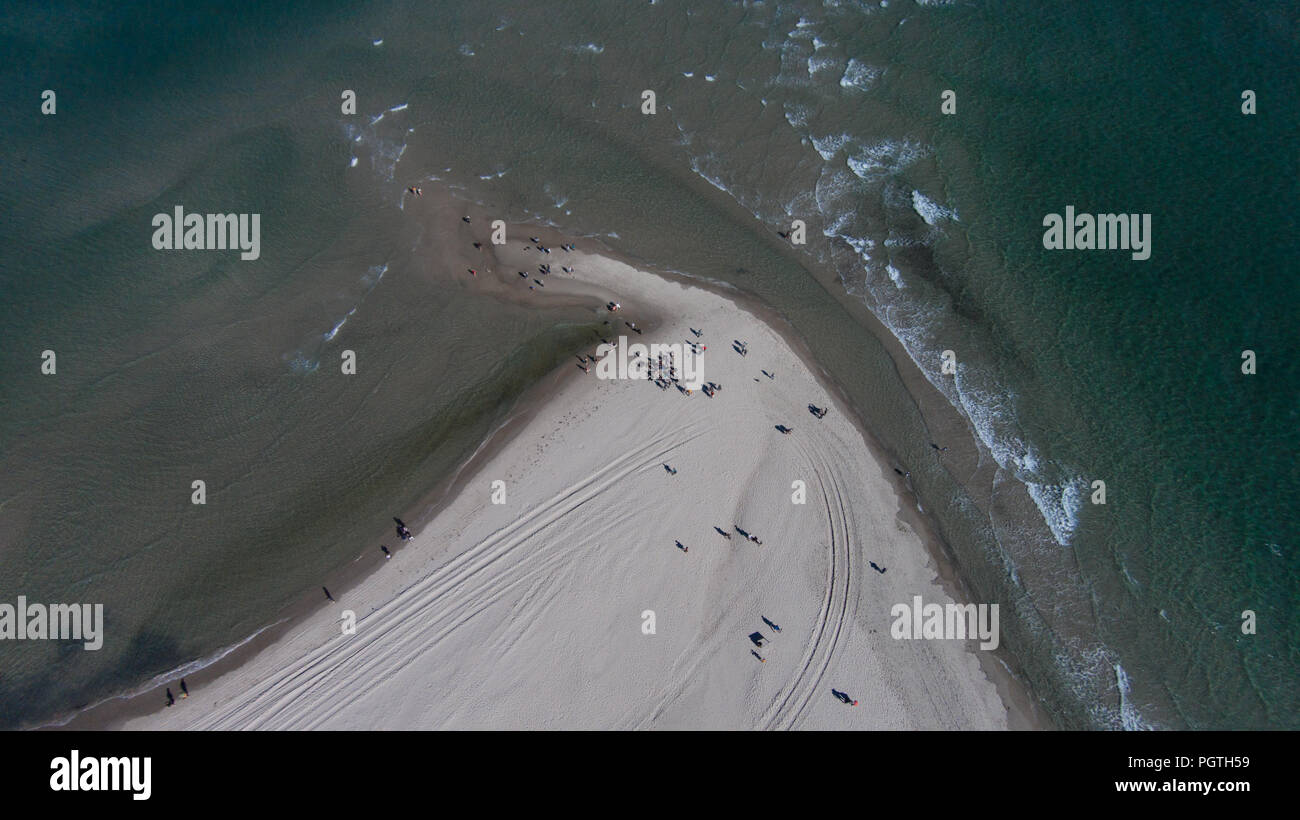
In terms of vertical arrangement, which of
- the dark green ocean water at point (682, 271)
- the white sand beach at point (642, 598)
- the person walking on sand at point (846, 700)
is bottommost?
the person walking on sand at point (846, 700)

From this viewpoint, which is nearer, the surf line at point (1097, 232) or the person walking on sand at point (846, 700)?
the person walking on sand at point (846, 700)

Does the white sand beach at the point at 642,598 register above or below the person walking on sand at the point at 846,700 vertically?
above

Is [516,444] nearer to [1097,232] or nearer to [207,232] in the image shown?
[207,232]

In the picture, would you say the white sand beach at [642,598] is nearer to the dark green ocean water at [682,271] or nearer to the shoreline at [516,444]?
the shoreline at [516,444]

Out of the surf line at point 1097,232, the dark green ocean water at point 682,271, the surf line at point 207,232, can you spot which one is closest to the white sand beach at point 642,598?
the dark green ocean water at point 682,271

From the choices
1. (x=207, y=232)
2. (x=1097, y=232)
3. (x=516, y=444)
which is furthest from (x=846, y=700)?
(x=207, y=232)

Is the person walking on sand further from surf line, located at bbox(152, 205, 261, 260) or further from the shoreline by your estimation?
surf line, located at bbox(152, 205, 261, 260)

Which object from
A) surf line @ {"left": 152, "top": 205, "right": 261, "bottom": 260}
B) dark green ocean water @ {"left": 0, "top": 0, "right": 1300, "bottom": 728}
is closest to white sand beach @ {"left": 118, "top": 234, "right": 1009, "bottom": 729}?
dark green ocean water @ {"left": 0, "top": 0, "right": 1300, "bottom": 728}
